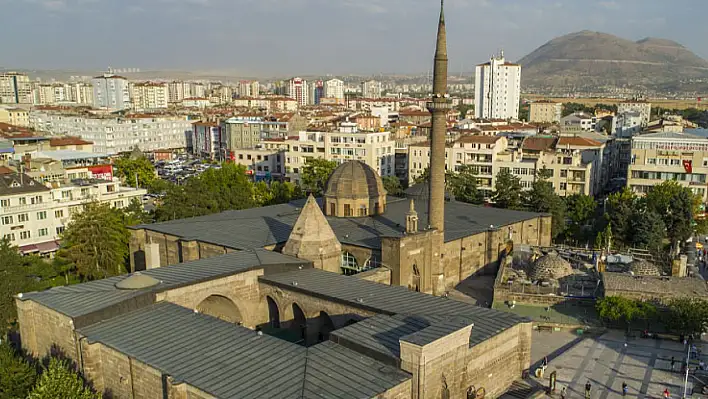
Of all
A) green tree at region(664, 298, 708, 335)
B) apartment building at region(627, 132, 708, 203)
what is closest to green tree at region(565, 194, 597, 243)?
apartment building at region(627, 132, 708, 203)

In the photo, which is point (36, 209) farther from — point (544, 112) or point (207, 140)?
point (544, 112)

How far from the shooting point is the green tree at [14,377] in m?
20.8

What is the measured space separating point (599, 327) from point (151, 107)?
188772mm

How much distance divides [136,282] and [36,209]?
89.3ft

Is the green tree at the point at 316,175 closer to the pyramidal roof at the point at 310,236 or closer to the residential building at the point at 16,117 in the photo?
the pyramidal roof at the point at 310,236

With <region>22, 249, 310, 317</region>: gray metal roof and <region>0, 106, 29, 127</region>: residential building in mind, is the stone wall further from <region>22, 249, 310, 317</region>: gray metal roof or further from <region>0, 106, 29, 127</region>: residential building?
<region>0, 106, 29, 127</region>: residential building

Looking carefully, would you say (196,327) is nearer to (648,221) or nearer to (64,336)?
(64,336)

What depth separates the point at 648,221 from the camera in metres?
47.2

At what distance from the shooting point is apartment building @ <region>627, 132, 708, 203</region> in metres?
60.2

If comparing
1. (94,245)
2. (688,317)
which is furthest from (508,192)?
(94,245)

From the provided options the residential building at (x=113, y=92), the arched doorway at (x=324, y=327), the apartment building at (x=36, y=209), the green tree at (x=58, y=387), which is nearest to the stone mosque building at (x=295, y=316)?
the arched doorway at (x=324, y=327)

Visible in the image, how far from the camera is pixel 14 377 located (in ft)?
68.4

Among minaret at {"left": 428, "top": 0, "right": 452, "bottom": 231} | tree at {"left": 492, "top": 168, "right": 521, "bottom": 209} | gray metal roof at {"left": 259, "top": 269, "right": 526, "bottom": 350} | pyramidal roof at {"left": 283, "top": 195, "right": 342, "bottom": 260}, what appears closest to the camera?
gray metal roof at {"left": 259, "top": 269, "right": 526, "bottom": 350}

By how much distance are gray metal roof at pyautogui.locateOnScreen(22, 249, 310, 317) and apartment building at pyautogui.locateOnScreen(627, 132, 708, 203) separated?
45.5 metres
